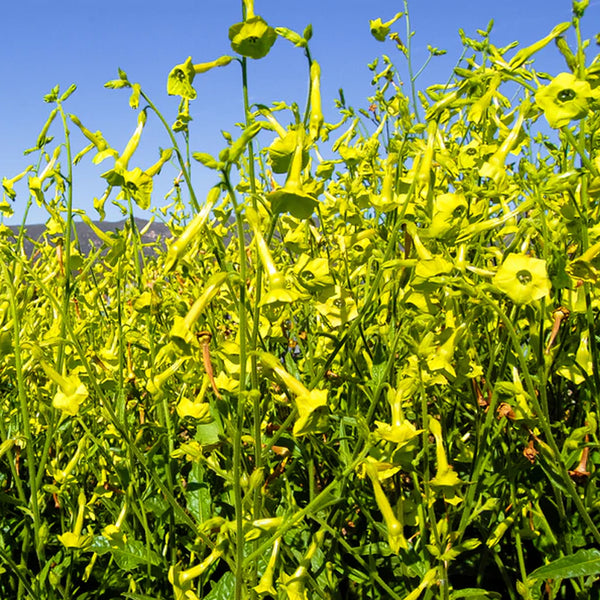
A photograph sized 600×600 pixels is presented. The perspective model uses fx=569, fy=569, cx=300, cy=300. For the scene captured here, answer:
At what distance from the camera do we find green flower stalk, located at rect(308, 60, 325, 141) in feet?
2.93

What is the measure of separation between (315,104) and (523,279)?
0.42 m

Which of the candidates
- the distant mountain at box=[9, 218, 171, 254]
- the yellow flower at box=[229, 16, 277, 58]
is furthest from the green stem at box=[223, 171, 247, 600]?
the distant mountain at box=[9, 218, 171, 254]

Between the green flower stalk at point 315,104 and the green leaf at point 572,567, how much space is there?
88 cm

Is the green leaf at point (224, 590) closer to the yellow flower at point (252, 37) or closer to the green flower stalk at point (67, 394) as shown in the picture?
the green flower stalk at point (67, 394)

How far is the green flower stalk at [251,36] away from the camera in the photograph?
81 cm

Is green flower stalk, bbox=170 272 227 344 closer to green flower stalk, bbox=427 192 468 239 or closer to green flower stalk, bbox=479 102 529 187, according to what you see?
green flower stalk, bbox=427 192 468 239

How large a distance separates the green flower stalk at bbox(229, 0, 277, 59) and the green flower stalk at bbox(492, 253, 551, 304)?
0.48 m

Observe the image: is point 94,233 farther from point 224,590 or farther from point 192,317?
point 192,317

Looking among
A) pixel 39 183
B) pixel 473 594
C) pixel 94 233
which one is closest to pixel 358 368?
pixel 473 594

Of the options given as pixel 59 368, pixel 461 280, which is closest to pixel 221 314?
pixel 59 368

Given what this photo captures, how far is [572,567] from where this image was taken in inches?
40.6

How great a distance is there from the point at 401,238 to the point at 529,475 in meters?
0.83

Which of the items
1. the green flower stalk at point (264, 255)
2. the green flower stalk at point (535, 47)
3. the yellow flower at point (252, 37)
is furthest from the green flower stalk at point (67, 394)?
the green flower stalk at point (535, 47)

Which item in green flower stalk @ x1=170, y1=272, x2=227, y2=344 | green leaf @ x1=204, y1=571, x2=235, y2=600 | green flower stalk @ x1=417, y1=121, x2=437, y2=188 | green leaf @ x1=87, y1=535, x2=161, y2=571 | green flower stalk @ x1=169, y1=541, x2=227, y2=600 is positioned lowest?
green leaf @ x1=204, y1=571, x2=235, y2=600
